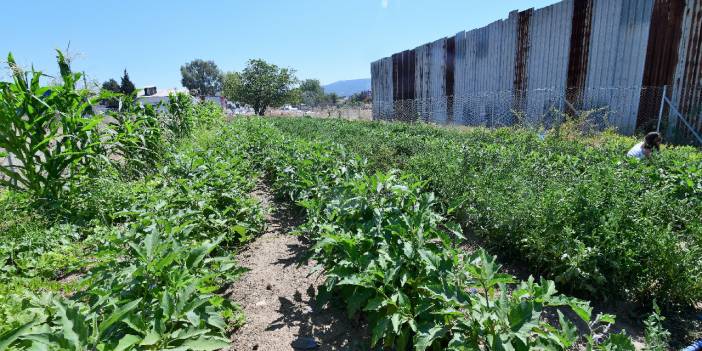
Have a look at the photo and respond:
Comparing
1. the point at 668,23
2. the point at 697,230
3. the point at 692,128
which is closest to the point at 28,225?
the point at 697,230

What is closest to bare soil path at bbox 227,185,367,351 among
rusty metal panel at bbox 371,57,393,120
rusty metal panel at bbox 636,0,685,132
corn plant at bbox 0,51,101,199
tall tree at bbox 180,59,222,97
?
corn plant at bbox 0,51,101,199

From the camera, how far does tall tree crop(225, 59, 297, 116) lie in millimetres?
45719

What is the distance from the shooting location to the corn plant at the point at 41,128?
4879mm

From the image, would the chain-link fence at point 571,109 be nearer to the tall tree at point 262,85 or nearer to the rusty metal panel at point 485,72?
the rusty metal panel at point 485,72

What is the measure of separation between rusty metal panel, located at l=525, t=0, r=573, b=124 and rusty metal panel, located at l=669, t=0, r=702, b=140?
376 centimetres

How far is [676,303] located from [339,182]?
2.94m

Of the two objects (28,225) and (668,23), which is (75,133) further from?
(668,23)

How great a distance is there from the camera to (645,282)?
114 inches

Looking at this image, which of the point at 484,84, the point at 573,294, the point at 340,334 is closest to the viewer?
the point at 340,334

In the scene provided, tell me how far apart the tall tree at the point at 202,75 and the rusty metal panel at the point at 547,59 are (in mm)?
96281

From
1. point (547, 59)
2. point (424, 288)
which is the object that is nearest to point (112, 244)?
point (424, 288)

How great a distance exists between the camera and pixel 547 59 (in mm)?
15633

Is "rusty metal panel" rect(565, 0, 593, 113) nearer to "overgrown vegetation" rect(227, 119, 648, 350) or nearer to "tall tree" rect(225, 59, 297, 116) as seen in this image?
"overgrown vegetation" rect(227, 119, 648, 350)

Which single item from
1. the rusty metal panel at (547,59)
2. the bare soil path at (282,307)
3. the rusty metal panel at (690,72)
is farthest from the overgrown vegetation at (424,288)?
the rusty metal panel at (547,59)
